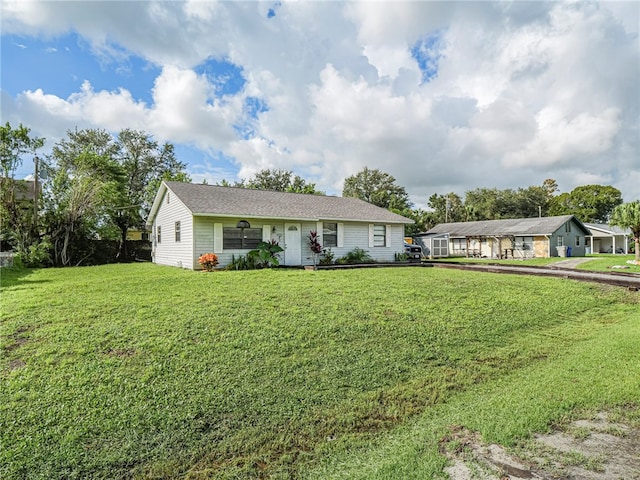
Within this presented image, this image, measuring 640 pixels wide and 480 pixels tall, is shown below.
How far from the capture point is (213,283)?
9.84 meters

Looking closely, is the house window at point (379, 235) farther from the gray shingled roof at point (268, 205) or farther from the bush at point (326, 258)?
the bush at point (326, 258)

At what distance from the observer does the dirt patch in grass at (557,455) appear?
104 inches

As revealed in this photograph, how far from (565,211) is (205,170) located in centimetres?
5334

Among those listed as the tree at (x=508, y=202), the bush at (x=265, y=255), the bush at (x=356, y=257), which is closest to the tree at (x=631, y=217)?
the bush at (x=356, y=257)

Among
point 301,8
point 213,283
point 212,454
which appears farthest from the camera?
point 301,8

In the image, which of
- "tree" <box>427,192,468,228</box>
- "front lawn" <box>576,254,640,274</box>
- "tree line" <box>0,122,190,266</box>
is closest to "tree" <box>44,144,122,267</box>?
"tree line" <box>0,122,190,266</box>

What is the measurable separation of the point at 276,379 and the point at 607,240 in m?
47.2

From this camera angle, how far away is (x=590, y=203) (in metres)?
53.2

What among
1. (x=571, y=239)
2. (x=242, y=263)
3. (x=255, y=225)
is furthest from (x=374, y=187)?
(x=242, y=263)

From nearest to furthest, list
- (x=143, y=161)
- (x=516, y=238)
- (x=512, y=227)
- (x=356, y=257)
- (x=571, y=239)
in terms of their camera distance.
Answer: (x=356, y=257)
(x=571, y=239)
(x=516, y=238)
(x=512, y=227)
(x=143, y=161)

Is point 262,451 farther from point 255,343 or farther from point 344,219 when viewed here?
point 344,219

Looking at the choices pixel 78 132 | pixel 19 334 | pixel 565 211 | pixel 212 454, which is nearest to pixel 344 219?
pixel 19 334

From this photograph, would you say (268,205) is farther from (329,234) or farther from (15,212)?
(15,212)

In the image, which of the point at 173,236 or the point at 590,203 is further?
the point at 590,203
